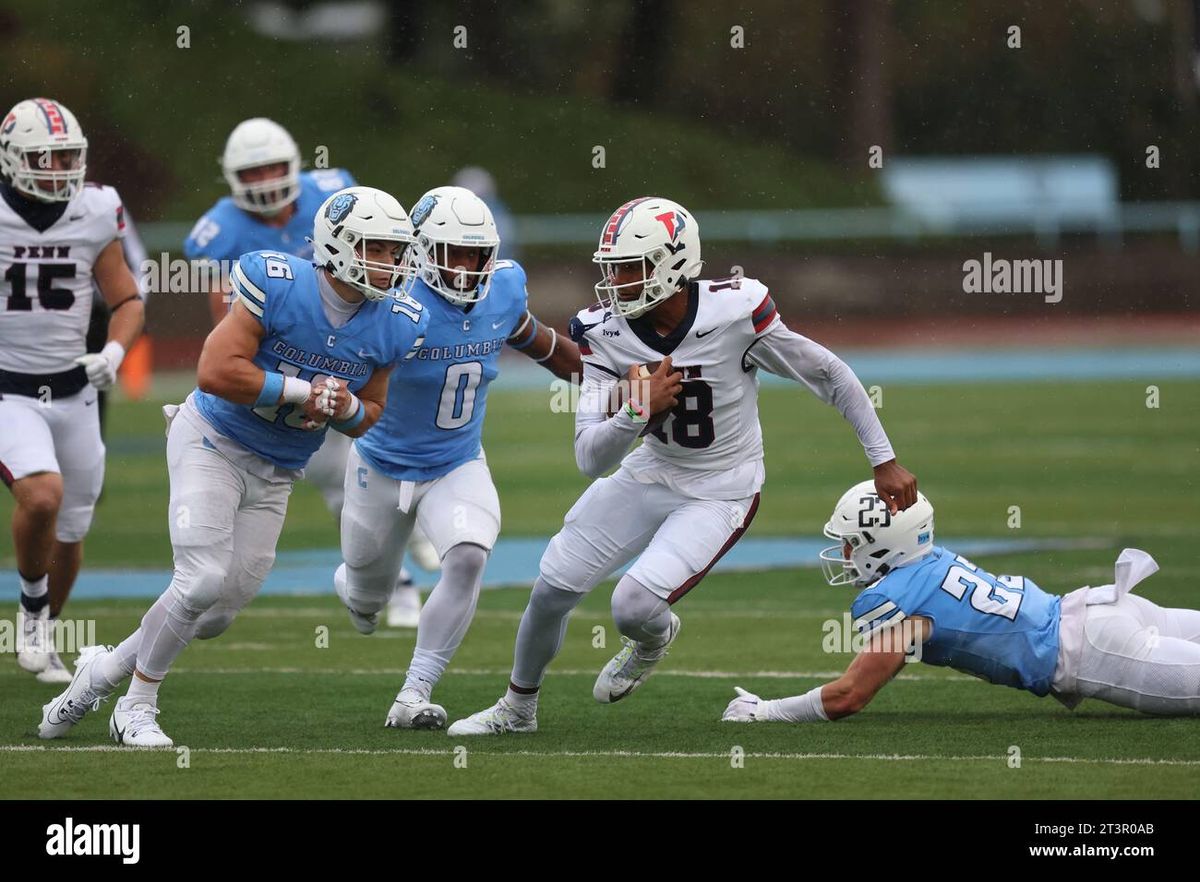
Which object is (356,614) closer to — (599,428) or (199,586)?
(199,586)

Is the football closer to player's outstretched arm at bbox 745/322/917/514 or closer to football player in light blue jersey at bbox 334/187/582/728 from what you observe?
player's outstretched arm at bbox 745/322/917/514

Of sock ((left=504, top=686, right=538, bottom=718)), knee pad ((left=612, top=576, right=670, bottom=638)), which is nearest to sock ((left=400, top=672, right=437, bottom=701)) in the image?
sock ((left=504, top=686, right=538, bottom=718))

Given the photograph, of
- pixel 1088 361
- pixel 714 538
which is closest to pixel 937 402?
pixel 1088 361

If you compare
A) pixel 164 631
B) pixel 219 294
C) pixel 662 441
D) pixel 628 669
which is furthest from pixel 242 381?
pixel 219 294

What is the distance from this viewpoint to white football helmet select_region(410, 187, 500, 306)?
6297mm

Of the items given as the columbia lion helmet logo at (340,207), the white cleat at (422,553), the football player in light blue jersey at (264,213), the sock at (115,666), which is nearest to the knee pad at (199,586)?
the sock at (115,666)

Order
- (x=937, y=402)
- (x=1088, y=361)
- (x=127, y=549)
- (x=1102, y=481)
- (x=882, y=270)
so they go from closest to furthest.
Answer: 1. (x=127, y=549)
2. (x=1102, y=481)
3. (x=937, y=402)
4. (x=1088, y=361)
5. (x=882, y=270)

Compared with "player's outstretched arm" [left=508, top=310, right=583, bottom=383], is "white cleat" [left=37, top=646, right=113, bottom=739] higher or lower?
lower

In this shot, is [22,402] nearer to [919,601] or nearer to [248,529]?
[248,529]

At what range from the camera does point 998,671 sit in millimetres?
6020

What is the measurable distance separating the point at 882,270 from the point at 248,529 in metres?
21.4

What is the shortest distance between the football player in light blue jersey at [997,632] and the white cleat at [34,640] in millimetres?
3099

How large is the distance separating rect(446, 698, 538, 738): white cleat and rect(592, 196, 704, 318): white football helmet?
1368 mm

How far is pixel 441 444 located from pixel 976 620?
196cm
